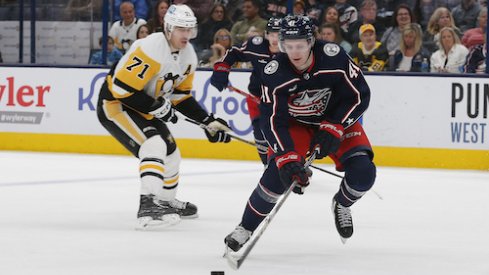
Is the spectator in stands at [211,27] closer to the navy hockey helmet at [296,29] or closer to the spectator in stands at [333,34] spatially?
the spectator in stands at [333,34]

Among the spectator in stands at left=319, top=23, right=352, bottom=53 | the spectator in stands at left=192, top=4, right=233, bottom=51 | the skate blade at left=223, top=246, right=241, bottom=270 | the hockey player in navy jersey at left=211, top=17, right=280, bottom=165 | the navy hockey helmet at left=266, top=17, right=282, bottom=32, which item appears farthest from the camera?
the spectator in stands at left=192, top=4, right=233, bottom=51

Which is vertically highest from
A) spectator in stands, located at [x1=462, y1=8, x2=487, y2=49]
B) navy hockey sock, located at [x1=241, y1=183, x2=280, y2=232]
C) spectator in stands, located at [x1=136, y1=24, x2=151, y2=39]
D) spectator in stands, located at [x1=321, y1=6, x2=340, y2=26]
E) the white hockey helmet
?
the white hockey helmet

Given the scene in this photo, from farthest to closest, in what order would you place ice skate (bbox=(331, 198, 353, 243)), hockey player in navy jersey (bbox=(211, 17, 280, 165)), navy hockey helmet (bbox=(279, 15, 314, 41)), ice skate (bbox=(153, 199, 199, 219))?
hockey player in navy jersey (bbox=(211, 17, 280, 165)) → ice skate (bbox=(153, 199, 199, 219)) → ice skate (bbox=(331, 198, 353, 243)) → navy hockey helmet (bbox=(279, 15, 314, 41))

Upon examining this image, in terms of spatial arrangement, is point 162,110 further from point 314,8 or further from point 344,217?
point 314,8

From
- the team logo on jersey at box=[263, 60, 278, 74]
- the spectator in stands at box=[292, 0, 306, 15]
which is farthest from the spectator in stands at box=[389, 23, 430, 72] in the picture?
the team logo on jersey at box=[263, 60, 278, 74]

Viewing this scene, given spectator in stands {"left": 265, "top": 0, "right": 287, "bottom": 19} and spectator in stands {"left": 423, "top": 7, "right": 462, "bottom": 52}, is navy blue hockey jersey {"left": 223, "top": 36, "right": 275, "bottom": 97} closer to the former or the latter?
spectator in stands {"left": 423, "top": 7, "right": 462, "bottom": 52}

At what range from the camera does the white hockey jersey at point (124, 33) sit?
393 inches

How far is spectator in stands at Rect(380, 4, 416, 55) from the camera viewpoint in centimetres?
916

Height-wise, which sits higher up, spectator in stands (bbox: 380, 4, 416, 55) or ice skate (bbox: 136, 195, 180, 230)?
spectator in stands (bbox: 380, 4, 416, 55)

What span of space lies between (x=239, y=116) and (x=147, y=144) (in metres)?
3.81

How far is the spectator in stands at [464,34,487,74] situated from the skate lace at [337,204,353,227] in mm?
4424

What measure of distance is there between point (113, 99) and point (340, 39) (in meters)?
4.09

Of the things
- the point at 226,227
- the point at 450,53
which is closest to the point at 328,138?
the point at 226,227

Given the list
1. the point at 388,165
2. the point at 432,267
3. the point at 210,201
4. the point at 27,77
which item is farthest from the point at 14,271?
the point at 27,77
